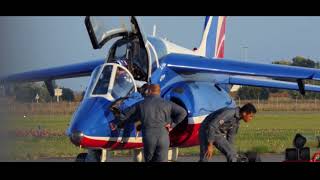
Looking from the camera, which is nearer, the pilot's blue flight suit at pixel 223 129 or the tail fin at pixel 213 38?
the pilot's blue flight suit at pixel 223 129

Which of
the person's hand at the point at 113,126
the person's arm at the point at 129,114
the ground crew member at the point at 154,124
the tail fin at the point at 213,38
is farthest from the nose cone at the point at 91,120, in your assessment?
the tail fin at the point at 213,38

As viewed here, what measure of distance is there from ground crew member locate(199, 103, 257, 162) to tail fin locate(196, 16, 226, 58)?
9440 mm

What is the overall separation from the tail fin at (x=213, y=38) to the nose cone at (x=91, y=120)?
837 cm

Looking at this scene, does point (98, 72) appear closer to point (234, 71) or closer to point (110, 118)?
point (110, 118)

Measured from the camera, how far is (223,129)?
40.7ft

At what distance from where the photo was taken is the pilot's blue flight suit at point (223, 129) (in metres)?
12.2

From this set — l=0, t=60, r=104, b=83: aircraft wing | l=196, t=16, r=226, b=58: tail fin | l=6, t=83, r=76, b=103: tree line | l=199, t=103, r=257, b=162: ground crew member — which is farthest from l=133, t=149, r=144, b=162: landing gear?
l=196, t=16, r=226, b=58: tail fin

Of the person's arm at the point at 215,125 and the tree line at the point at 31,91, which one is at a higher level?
the tree line at the point at 31,91

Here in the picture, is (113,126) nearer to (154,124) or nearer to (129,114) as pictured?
(129,114)

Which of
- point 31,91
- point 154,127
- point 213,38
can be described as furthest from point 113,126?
point 213,38

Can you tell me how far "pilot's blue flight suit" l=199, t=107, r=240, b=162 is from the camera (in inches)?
481

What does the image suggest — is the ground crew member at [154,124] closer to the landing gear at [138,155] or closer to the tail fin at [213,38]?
the landing gear at [138,155]
